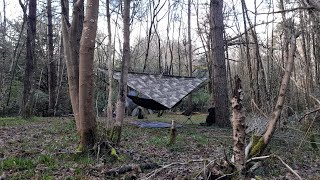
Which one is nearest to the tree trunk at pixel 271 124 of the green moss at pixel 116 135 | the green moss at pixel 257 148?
the green moss at pixel 257 148

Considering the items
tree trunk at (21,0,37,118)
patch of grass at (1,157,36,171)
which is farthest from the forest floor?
tree trunk at (21,0,37,118)

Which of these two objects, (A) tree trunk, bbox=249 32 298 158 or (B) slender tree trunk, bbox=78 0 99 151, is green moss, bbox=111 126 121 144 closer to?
(B) slender tree trunk, bbox=78 0 99 151

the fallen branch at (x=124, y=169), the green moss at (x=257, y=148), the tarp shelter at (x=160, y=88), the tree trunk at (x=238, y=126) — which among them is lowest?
the fallen branch at (x=124, y=169)

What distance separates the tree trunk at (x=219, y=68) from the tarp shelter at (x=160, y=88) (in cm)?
69

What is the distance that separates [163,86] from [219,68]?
1.60m

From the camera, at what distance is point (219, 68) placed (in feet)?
29.2

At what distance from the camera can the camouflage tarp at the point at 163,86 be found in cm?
837

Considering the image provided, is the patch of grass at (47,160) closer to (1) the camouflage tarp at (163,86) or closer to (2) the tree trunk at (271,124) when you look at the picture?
(2) the tree trunk at (271,124)

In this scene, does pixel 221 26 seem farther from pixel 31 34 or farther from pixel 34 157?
pixel 34 157

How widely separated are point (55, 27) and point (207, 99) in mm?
9440

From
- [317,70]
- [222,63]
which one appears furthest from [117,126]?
[317,70]

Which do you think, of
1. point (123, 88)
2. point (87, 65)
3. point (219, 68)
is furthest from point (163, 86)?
point (87, 65)

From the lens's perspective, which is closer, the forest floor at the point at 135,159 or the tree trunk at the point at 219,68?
the forest floor at the point at 135,159

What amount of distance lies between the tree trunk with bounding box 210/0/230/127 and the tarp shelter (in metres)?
0.69
